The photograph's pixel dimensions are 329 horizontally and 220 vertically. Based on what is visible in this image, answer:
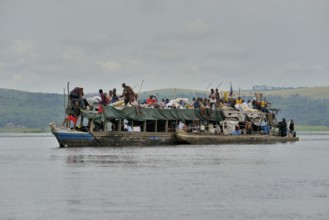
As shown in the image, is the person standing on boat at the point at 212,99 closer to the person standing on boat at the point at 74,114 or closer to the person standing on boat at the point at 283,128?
the person standing on boat at the point at 283,128

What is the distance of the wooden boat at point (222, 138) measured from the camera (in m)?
63.8

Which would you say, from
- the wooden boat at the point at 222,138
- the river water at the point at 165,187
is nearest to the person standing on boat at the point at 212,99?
the wooden boat at the point at 222,138

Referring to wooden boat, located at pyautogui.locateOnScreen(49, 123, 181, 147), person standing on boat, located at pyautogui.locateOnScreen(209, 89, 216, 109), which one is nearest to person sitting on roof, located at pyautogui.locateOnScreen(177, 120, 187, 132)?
wooden boat, located at pyautogui.locateOnScreen(49, 123, 181, 147)

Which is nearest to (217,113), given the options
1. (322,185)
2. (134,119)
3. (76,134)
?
(134,119)

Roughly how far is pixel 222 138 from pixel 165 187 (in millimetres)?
34012

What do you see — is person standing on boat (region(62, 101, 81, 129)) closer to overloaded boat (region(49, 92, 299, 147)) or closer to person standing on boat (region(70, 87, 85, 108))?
person standing on boat (region(70, 87, 85, 108))

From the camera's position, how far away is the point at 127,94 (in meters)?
60.9

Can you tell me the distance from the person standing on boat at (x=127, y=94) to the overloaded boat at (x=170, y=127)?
0.59m

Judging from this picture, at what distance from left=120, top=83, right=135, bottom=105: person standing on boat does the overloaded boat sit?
593mm

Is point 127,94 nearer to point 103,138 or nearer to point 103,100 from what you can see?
point 103,100

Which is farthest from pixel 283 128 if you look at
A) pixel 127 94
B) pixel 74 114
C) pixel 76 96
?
pixel 74 114

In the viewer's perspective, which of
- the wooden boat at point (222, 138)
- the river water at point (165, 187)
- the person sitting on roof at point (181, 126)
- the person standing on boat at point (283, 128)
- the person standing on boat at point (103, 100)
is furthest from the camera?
the person standing on boat at point (283, 128)

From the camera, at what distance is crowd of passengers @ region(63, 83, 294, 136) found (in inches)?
2338

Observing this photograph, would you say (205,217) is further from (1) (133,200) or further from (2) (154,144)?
(2) (154,144)
